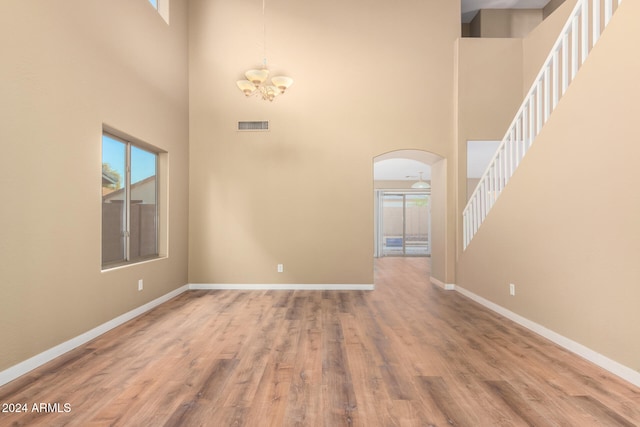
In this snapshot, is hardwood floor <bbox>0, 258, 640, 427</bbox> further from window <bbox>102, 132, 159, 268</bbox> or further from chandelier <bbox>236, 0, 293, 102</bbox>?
chandelier <bbox>236, 0, 293, 102</bbox>

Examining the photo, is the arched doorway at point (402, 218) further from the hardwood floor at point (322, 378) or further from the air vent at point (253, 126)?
the hardwood floor at point (322, 378)

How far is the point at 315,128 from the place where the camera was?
6008mm

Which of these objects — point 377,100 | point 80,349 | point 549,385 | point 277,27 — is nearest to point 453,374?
point 549,385

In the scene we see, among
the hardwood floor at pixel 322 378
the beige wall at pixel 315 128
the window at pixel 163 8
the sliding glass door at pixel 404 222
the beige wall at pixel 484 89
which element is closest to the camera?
the hardwood floor at pixel 322 378

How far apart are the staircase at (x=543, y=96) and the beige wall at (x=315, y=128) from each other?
1.29 meters

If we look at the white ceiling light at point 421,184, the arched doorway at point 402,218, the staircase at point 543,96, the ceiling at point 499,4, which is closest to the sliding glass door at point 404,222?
the arched doorway at point 402,218

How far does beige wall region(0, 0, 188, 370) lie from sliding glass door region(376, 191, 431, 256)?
8.95 m

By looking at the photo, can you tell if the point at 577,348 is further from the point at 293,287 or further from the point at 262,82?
the point at 262,82

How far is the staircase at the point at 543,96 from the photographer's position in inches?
120

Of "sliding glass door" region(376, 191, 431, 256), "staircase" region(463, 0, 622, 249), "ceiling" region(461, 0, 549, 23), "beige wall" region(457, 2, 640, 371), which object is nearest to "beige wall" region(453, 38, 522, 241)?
"staircase" region(463, 0, 622, 249)

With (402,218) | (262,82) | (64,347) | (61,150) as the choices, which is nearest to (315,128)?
(262,82)

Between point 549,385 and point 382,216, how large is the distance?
9925 millimetres

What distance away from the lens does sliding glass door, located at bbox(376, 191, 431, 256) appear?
1230 cm

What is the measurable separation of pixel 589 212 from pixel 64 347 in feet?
15.7
